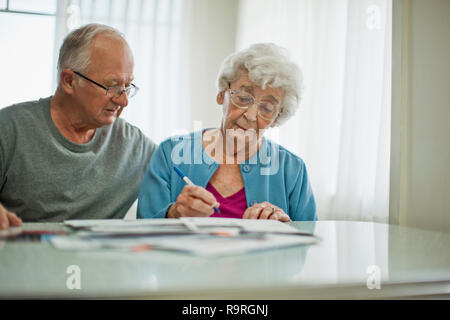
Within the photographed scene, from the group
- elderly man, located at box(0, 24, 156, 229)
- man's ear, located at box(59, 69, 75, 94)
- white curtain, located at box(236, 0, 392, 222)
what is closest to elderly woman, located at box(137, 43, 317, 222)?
elderly man, located at box(0, 24, 156, 229)

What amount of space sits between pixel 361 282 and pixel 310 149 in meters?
2.65

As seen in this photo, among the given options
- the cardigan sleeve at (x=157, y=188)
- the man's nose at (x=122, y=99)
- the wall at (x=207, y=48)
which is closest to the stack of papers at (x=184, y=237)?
the cardigan sleeve at (x=157, y=188)

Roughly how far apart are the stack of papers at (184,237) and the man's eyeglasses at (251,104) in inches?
22.0

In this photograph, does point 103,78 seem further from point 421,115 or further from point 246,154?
point 421,115

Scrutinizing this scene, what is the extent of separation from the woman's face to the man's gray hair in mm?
431

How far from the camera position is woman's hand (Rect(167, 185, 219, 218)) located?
3.24 feet

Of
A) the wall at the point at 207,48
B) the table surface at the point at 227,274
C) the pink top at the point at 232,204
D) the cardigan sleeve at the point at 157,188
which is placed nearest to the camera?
the table surface at the point at 227,274

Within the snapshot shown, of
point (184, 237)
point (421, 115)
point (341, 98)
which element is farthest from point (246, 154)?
point (341, 98)

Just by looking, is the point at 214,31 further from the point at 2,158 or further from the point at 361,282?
the point at 361,282

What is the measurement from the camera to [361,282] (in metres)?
0.48

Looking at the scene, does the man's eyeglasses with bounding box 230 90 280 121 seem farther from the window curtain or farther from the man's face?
the window curtain

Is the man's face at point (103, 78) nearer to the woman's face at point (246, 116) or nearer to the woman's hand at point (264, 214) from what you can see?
the woman's face at point (246, 116)

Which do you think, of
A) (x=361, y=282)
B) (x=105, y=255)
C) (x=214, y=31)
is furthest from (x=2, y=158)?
(x=214, y=31)

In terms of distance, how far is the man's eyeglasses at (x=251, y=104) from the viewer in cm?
136
